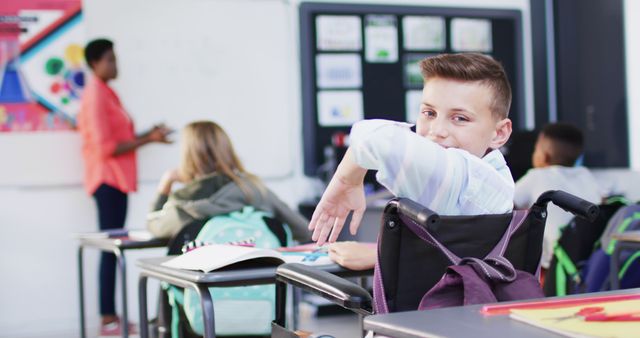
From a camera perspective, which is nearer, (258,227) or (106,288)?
(258,227)

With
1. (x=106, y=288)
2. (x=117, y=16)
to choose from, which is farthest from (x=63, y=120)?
(x=106, y=288)

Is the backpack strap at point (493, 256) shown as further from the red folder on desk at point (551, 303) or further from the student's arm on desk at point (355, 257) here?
the student's arm on desk at point (355, 257)

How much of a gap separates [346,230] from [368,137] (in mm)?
3952

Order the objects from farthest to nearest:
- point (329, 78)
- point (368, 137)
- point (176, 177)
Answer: point (329, 78) → point (176, 177) → point (368, 137)

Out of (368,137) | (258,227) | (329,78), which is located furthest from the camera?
(329,78)

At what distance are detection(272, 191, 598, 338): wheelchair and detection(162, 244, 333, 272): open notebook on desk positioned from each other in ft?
1.33

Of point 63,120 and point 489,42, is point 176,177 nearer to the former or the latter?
point 63,120

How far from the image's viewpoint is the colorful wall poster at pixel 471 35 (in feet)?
19.9

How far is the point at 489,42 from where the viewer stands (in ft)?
20.2

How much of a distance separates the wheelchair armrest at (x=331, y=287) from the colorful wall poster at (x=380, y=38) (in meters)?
4.45

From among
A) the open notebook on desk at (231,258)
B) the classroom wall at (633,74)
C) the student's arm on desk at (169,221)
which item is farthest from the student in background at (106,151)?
the open notebook on desk at (231,258)

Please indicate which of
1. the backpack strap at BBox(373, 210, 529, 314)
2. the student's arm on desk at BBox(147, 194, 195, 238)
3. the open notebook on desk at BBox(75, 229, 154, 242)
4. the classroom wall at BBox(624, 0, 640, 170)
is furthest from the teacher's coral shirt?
the backpack strap at BBox(373, 210, 529, 314)

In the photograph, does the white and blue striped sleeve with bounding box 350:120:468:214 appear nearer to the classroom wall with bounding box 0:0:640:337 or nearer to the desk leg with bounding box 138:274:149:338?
the desk leg with bounding box 138:274:149:338

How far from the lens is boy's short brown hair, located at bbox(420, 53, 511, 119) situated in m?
1.44
